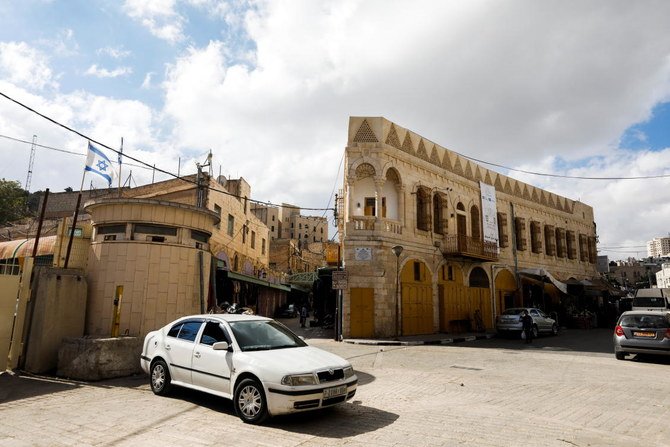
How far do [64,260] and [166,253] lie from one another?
111 inches

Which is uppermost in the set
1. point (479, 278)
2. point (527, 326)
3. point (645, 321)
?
point (479, 278)

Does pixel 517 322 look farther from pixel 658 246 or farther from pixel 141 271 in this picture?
pixel 658 246

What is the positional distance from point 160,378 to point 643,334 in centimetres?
1321

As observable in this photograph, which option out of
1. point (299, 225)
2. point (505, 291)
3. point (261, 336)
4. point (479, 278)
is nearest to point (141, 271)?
point (261, 336)

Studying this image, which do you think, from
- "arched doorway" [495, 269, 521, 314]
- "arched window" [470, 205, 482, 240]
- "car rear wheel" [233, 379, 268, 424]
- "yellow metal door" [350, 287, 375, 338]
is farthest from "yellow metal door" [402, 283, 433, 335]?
"car rear wheel" [233, 379, 268, 424]

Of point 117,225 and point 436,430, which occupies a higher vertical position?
point 117,225

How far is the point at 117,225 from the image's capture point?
34.7ft

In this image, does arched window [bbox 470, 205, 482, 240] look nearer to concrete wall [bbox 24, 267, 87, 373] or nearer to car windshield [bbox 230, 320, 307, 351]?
car windshield [bbox 230, 320, 307, 351]

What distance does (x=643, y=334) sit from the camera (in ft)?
40.6

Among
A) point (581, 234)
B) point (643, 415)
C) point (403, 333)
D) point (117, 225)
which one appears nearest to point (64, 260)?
point (117, 225)

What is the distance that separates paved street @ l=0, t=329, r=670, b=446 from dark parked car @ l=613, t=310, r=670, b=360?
2.10m

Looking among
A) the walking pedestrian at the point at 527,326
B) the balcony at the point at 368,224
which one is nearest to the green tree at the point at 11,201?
the balcony at the point at 368,224

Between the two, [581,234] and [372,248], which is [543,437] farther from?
Answer: [581,234]

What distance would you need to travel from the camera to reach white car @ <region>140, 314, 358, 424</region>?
5.57 metres
